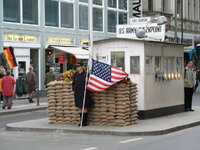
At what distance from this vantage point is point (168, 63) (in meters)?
17.0

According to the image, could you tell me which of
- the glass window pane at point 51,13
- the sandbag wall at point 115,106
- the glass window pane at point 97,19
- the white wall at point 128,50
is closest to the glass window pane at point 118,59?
the white wall at point 128,50

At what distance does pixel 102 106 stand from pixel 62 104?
4.27ft

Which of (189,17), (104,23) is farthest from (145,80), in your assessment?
(189,17)

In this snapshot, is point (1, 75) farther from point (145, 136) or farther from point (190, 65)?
point (145, 136)

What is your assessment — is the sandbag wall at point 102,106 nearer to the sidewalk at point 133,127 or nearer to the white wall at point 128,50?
the sidewalk at point 133,127

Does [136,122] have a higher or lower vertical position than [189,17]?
lower

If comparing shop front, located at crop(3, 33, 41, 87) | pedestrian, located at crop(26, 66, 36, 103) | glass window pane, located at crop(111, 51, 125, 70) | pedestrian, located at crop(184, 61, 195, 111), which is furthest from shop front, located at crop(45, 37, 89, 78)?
glass window pane, located at crop(111, 51, 125, 70)

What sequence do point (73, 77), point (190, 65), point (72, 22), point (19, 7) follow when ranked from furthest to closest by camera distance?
point (72, 22)
point (19, 7)
point (190, 65)
point (73, 77)

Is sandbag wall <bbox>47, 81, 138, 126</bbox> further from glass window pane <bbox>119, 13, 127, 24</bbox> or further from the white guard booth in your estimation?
glass window pane <bbox>119, 13, 127, 24</bbox>

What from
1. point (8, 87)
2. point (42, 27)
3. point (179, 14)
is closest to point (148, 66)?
point (8, 87)

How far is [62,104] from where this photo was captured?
1456 cm

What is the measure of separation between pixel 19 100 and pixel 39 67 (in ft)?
12.2

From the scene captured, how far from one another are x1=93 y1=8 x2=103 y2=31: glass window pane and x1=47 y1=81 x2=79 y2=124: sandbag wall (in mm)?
20778

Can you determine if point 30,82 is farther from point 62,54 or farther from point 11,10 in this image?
point 62,54
